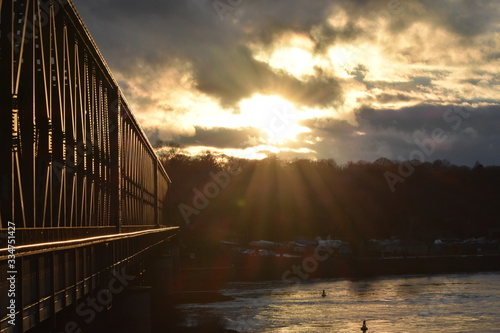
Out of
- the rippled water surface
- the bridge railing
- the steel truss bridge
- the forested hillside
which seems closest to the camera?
the steel truss bridge

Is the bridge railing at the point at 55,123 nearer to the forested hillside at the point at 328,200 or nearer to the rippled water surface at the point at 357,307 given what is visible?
the rippled water surface at the point at 357,307

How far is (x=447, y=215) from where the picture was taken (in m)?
181

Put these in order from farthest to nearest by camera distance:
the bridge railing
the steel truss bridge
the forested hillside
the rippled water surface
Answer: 1. the forested hillside
2. the rippled water surface
3. the bridge railing
4. the steel truss bridge

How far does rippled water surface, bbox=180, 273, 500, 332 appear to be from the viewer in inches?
1890

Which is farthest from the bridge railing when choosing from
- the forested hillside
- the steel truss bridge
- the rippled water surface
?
the forested hillside

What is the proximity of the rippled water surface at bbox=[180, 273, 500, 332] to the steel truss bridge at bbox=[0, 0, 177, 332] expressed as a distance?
22432 mm

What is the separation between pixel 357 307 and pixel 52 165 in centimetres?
4517

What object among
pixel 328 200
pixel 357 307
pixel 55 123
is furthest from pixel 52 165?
pixel 328 200

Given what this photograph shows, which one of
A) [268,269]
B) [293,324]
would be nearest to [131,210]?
[293,324]

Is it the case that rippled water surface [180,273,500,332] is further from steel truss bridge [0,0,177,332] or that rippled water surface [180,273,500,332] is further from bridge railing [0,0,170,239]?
bridge railing [0,0,170,239]

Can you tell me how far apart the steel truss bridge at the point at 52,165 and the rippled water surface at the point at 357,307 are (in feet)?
73.6

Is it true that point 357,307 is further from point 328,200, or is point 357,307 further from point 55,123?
point 328,200

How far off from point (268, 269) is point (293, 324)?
52707 mm

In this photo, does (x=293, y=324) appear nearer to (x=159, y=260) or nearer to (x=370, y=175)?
(x=159, y=260)
